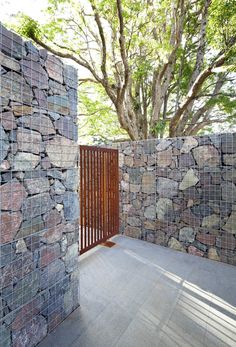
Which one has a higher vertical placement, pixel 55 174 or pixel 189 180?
pixel 55 174

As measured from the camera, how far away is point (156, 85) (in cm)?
546

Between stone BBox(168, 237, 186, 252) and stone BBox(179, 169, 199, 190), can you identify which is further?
stone BBox(168, 237, 186, 252)

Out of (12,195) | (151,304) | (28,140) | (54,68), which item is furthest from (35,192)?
(151,304)

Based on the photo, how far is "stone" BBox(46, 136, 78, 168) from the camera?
1.63 metres

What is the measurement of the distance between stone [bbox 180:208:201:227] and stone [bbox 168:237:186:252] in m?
0.39

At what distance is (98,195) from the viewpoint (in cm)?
338

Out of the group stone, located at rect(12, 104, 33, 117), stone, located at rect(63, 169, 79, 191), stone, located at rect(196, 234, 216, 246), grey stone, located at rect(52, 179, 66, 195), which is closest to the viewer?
stone, located at rect(12, 104, 33, 117)

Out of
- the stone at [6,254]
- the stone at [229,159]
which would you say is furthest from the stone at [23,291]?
the stone at [229,159]

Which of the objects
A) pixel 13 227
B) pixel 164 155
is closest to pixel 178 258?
pixel 164 155

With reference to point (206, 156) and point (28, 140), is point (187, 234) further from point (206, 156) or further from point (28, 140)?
point (28, 140)

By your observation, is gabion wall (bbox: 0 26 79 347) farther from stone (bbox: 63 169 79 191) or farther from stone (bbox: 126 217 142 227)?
stone (bbox: 126 217 142 227)


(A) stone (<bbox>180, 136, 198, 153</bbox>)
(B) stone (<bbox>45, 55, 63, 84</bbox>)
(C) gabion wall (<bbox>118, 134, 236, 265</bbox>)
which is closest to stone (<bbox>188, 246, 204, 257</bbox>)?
(C) gabion wall (<bbox>118, 134, 236, 265</bbox>)

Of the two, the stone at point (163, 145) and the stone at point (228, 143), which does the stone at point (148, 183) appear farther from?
the stone at point (228, 143)

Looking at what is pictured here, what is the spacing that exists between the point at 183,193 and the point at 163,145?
865 millimetres
